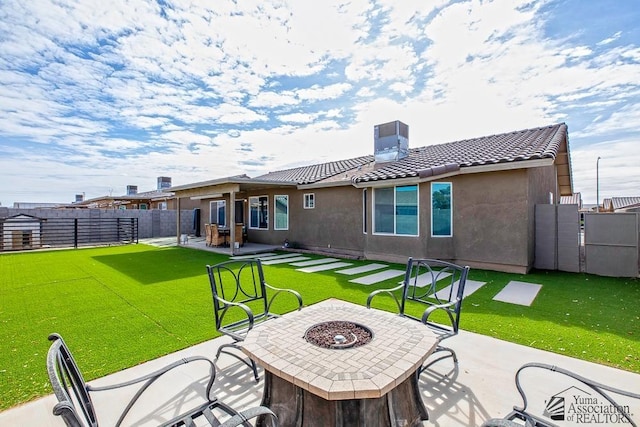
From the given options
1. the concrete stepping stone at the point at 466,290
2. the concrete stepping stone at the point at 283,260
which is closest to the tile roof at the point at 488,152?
the concrete stepping stone at the point at 466,290

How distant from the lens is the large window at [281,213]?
1403cm

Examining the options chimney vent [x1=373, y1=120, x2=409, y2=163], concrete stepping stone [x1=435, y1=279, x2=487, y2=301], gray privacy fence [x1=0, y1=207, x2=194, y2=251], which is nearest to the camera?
concrete stepping stone [x1=435, y1=279, x2=487, y2=301]

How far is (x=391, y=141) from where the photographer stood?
12.8m

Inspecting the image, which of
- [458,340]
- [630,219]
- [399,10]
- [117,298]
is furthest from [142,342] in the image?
[630,219]

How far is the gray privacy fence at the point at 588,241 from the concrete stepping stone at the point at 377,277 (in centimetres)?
439

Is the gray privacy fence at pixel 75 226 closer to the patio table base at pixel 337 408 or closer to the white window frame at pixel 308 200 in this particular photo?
the white window frame at pixel 308 200

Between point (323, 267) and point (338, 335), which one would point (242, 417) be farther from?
point (323, 267)

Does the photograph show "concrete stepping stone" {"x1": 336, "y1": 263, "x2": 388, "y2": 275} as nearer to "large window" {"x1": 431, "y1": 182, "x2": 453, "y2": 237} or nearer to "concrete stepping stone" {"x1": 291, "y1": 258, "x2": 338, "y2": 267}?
"concrete stepping stone" {"x1": 291, "y1": 258, "x2": 338, "y2": 267}

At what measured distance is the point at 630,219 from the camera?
24.8 feet

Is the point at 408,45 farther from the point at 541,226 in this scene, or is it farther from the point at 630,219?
the point at 630,219

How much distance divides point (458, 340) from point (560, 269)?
22.7 feet

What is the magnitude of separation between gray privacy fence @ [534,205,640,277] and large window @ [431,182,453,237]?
Answer: 98.3 inches

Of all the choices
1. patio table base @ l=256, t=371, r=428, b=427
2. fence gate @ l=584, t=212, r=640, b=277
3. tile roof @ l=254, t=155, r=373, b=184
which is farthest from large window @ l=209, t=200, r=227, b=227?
patio table base @ l=256, t=371, r=428, b=427

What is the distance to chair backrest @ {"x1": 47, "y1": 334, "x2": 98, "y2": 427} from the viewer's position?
1080 mm
